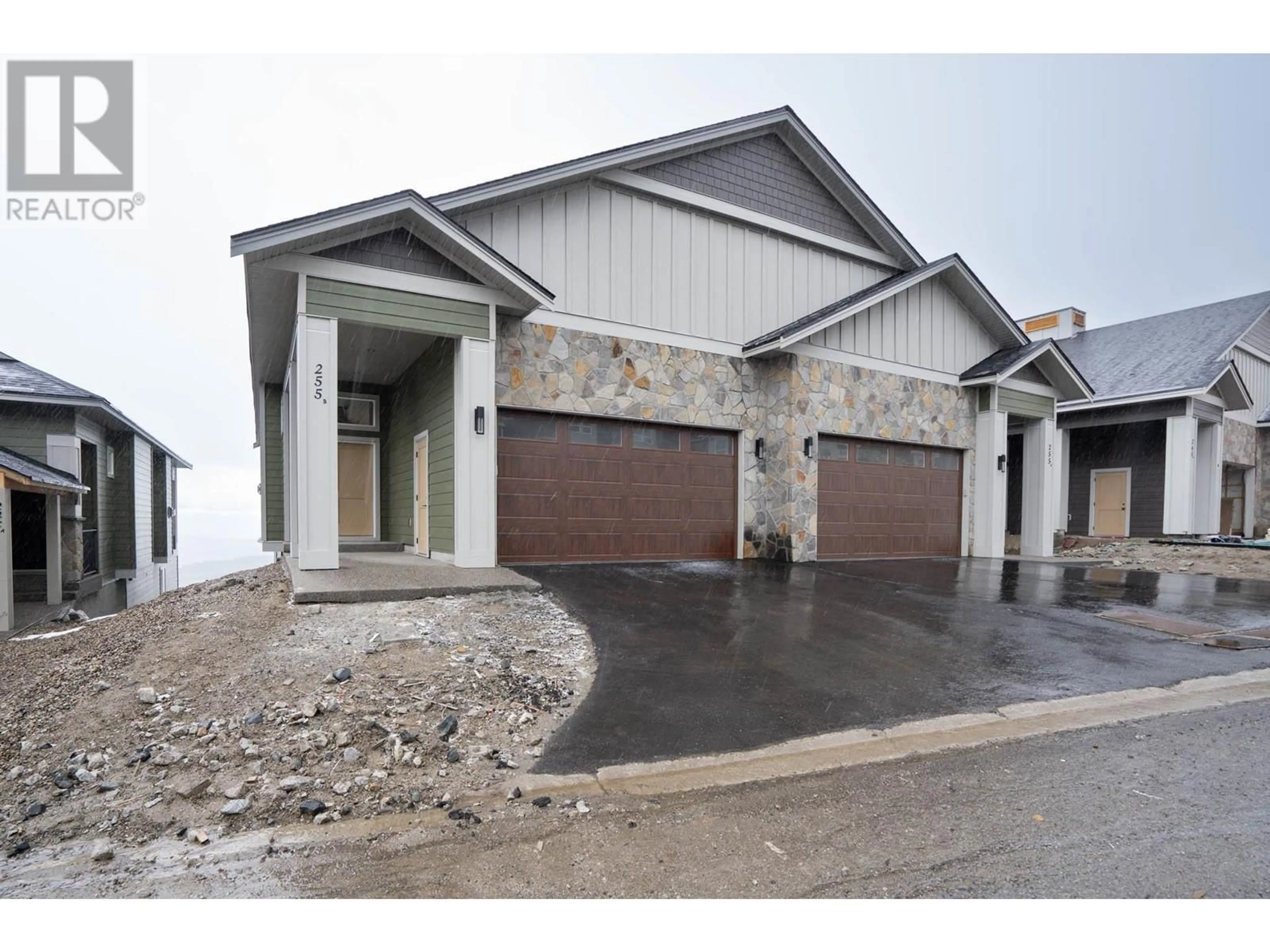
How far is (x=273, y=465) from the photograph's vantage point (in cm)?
1285

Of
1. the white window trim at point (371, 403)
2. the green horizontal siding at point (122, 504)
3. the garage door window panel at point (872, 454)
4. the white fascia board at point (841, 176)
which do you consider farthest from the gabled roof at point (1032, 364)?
the green horizontal siding at point (122, 504)

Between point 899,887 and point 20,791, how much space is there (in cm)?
383

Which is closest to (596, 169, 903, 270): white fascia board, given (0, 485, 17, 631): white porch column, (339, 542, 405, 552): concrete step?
(339, 542, 405, 552): concrete step

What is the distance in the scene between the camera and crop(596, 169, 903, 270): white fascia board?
9422mm

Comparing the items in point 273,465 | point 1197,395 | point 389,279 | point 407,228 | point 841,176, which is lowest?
point 273,465

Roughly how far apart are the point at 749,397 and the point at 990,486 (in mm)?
5356

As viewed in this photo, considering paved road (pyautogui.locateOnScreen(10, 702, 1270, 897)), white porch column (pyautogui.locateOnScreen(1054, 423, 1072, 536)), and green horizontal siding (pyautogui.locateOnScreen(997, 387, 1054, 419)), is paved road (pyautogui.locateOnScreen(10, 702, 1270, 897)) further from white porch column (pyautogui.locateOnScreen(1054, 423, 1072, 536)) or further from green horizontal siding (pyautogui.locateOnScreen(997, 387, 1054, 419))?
white porch column (pyautogui.locateOnScreen(1054, 423, 1072, 536))

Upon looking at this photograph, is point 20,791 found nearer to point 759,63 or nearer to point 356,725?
point 356,725

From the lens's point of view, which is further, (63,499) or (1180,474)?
(1180,474)

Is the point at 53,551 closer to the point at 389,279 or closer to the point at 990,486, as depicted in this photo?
the point at 389,279

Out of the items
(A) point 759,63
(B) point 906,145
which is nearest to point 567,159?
(A) point 759,63

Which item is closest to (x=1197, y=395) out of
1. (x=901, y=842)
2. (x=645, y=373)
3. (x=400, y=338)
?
(x=645, y=373)

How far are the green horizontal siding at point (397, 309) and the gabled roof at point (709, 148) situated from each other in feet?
4.34

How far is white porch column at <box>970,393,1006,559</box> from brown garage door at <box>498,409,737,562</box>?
5.34 meters
